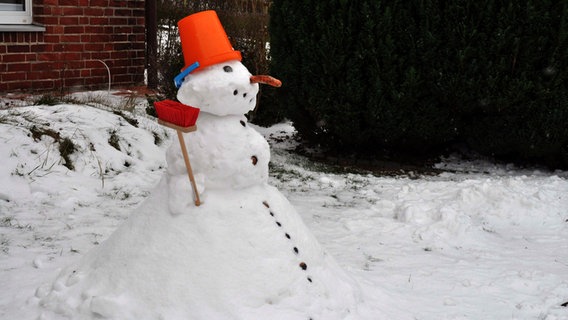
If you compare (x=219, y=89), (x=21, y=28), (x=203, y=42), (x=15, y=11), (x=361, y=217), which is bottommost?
(x=361, y=217)

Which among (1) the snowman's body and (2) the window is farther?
(2) the window

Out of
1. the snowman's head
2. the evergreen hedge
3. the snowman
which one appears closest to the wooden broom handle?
the snowman

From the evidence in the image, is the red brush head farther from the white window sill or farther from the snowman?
the white window sill

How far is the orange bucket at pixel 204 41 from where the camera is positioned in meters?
3.05

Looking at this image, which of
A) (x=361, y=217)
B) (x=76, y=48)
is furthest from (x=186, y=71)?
(x=76, y=48)

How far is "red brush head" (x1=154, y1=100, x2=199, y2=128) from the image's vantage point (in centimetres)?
295

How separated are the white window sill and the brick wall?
0.06 m

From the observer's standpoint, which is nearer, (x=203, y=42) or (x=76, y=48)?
(x=203, y=42)

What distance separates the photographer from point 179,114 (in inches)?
116

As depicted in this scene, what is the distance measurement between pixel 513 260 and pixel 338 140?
3088 millimetres

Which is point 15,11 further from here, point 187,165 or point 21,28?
point 187,165

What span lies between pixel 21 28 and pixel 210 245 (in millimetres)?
5764

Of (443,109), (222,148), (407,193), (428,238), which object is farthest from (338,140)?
(222,148)

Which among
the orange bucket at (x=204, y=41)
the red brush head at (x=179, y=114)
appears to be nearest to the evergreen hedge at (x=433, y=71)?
the orange bucket at (x=204, y=41)
